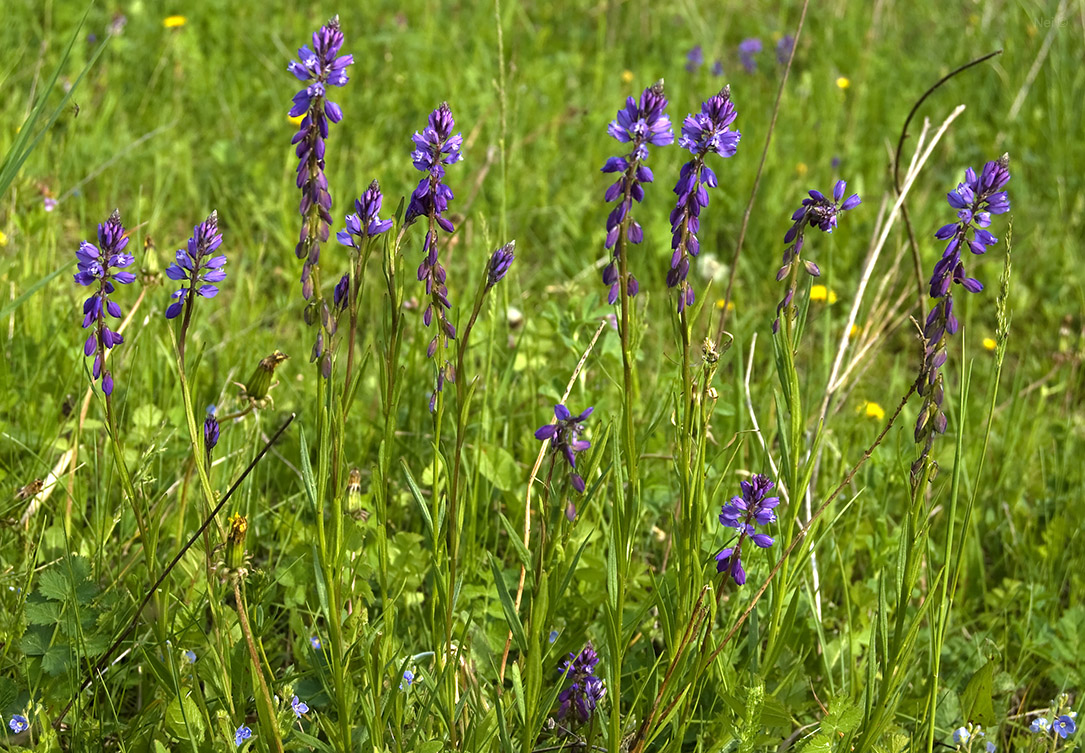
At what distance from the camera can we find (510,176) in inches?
164

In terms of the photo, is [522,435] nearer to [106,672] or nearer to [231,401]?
[231,401]

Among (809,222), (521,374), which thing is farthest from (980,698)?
(521,374)

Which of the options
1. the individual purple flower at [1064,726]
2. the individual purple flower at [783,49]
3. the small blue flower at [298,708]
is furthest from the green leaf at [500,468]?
the individual purple flower at [783,49]

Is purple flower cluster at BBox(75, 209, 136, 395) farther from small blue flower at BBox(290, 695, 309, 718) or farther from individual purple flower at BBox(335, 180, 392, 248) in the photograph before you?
small blue flower at BBox(290, 695, 309, 718)

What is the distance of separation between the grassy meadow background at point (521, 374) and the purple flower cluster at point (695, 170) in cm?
25

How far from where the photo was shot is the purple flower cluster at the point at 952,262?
4.91ft

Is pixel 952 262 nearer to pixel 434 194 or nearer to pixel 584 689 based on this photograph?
pixel 434 194

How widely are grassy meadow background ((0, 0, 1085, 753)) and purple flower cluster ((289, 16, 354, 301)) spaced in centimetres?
31

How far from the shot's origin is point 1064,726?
6.26 feet

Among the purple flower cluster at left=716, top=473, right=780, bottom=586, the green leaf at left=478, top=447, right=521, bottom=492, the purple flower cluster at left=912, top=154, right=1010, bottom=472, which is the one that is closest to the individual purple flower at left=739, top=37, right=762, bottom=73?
the green leaf at left=478, top=447, right=521, bottom=492

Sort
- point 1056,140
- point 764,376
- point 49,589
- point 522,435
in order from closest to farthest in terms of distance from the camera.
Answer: point 49,589
point 522,435
point 764,376
point 1056,140

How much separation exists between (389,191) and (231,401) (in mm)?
1655

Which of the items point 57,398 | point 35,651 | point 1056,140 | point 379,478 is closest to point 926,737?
point 379,478

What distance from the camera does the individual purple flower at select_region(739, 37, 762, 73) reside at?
209 inches
